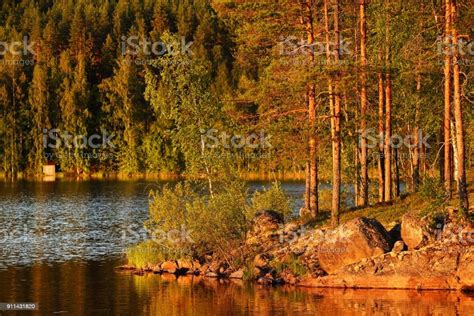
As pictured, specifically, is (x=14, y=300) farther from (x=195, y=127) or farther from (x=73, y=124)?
(x=73, y=124)

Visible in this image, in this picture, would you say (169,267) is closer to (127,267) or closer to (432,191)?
(127,267)

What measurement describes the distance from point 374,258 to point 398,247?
0.89 m

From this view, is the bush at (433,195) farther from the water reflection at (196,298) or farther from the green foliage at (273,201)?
the green foliage at (273,201)

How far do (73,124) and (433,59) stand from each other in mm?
74220

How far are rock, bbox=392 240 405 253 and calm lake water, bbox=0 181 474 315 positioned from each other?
1647mm

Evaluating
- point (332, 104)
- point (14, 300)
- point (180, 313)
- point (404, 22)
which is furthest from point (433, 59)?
point (14, 300)

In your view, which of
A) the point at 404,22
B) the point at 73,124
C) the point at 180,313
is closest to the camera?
the point at 180,313

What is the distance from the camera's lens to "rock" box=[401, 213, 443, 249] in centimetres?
3111

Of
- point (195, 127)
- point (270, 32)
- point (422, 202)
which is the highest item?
point (270, 32)

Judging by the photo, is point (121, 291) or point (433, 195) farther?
point (433, 195)

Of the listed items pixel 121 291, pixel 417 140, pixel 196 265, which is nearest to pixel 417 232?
pixel 196 265

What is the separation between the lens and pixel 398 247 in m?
31.0

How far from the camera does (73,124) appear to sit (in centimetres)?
10544

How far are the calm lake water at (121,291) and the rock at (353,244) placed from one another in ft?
4.79
